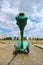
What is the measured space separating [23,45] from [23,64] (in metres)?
6.50

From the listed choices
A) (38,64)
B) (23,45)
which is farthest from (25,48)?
(38,64)

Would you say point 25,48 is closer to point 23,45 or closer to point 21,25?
point 23,45

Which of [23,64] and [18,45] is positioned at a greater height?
[18,45]

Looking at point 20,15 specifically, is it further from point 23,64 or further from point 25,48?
point 25,48

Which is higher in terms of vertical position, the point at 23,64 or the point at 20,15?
the point at 20,15

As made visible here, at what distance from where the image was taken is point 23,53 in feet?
57.9

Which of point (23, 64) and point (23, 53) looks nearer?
point (23, 64)

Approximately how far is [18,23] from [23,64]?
2439 millimetres

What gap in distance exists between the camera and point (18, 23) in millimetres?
10789

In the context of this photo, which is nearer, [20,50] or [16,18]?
[16,18]

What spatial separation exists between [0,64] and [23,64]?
1359 millimetres

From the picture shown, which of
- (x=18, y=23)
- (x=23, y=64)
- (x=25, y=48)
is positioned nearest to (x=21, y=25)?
(x=18, y=23)

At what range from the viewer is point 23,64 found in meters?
11.1

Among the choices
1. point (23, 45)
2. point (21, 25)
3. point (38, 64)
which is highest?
point (21, 25)
